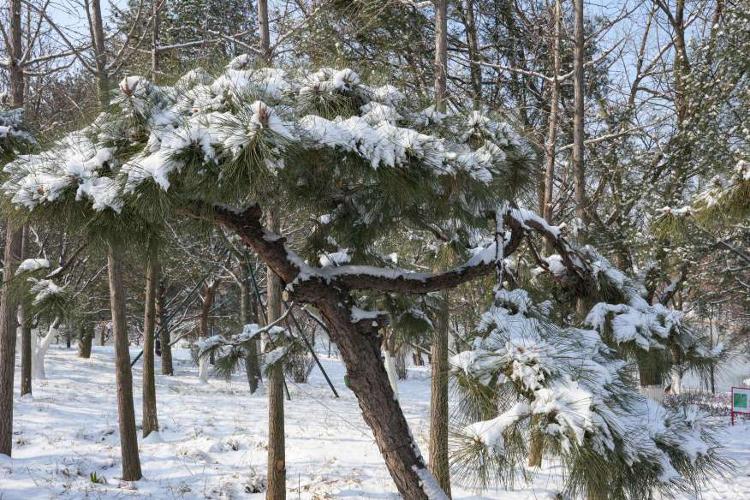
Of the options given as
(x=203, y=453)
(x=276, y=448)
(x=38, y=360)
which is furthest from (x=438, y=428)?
(x=38, y=360)

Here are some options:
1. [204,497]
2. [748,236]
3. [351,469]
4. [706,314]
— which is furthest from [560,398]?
[706,314]

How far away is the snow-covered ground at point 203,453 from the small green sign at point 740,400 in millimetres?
304

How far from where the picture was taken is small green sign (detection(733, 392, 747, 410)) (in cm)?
923

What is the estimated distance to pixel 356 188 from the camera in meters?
2.30

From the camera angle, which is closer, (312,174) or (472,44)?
(312,174)

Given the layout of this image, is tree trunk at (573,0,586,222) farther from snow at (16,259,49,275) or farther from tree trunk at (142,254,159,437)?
tree trunk at (142,254,159,437)

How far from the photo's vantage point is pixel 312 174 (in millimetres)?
1986

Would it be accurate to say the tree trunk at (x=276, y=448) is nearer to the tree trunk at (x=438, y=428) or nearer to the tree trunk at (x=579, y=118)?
the tree trunk at (x=438, y=428)

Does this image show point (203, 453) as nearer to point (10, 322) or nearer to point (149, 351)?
point (149, 351)

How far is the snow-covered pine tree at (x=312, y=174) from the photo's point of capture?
4.72 ft

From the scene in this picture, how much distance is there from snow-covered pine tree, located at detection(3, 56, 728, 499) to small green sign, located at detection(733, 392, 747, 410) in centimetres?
888

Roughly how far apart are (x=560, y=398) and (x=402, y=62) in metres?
5.70

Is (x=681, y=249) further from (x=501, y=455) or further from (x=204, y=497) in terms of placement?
Answer: (x=501, y=455)

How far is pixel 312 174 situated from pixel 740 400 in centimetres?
1002
